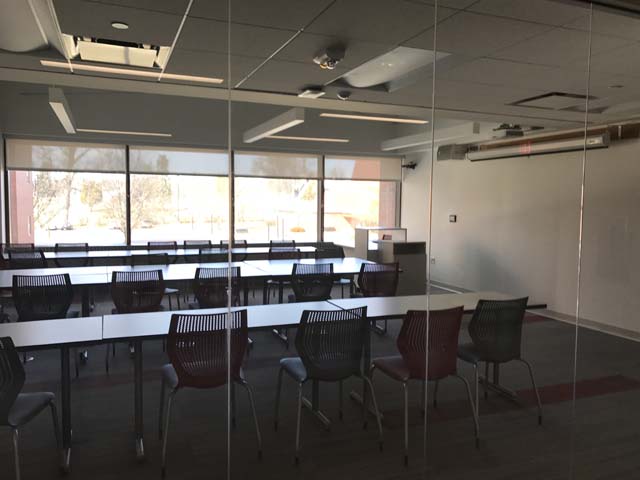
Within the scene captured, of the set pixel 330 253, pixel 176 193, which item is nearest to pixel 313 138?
pixel 330 253

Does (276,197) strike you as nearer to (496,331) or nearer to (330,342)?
(496,331)

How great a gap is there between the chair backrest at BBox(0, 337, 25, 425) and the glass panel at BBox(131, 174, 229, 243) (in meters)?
6.29

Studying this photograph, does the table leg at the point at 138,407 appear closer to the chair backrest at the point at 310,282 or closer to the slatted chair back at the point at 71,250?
the chair backrest at the point at 310,282

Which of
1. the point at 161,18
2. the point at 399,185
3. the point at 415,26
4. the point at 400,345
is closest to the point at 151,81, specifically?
the point at 161,18

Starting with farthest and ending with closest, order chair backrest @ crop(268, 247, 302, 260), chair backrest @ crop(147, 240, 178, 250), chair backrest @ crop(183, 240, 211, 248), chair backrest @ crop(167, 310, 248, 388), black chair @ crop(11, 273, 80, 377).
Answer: chair backrest @ crop(183, 240, 211, 248) < chair backrest @ crop(147, 240, 178, 250) < chair backrest @ crop(268, 247, 302, 260) < black chair @ crop(11, 273, 80, 377) < chair backrest @ crop(167, 310, 248, 388)

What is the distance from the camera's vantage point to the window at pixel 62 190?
26.7 feet

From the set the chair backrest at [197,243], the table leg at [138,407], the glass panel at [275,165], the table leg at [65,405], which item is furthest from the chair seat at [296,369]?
the glass panel at [275,165]

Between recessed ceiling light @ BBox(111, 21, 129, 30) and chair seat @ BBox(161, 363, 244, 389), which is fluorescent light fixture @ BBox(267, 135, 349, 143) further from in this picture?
chair seat @ BBox(161, 363, 244, 389)

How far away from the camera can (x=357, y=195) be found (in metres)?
10.4

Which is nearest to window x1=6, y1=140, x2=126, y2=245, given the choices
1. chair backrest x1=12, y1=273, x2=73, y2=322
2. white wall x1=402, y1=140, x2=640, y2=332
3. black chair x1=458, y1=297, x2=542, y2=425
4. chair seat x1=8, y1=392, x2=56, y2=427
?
chair backrest x1=12, y1=273, x2=73, y2=322

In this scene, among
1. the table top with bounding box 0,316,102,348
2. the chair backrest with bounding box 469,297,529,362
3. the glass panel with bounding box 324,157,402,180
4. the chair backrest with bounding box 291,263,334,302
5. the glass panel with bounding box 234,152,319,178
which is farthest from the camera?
the glass panel with bounding box 324,157,402,180

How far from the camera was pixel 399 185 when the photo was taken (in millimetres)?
10656

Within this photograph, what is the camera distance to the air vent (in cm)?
485

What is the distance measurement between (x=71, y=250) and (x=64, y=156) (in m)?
1.76
